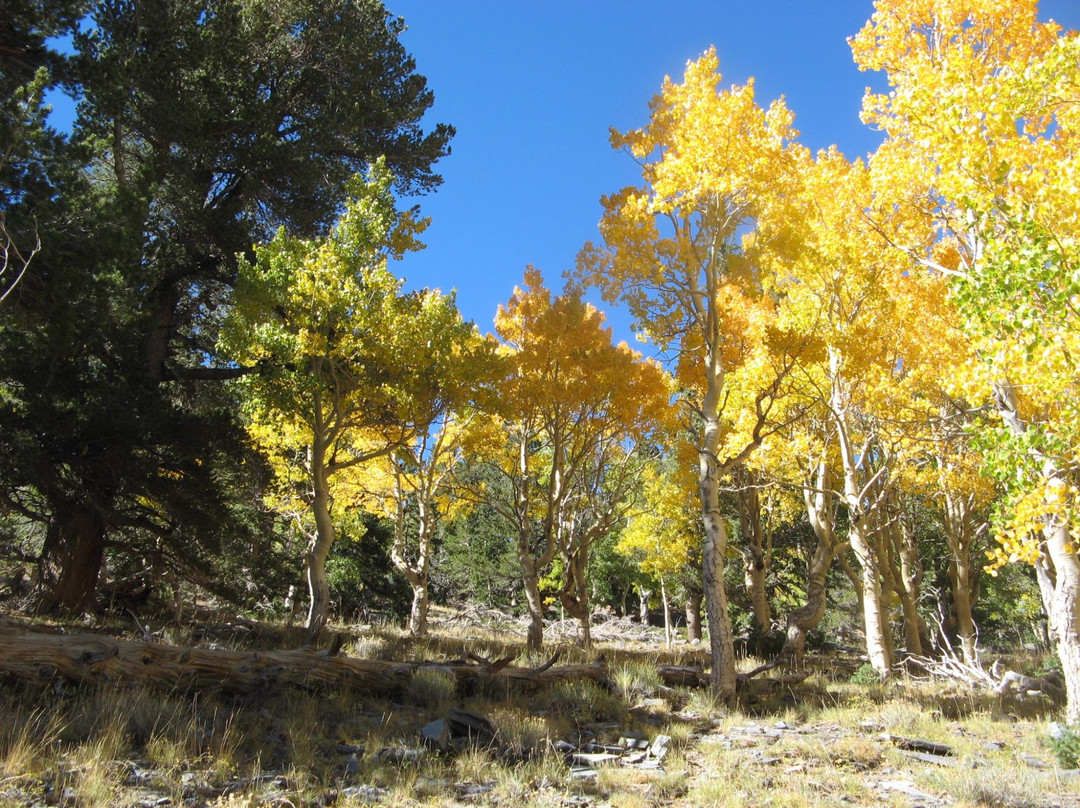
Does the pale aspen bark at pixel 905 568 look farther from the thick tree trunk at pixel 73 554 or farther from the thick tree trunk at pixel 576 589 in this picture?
the thick tree trunk at pixel 73 554

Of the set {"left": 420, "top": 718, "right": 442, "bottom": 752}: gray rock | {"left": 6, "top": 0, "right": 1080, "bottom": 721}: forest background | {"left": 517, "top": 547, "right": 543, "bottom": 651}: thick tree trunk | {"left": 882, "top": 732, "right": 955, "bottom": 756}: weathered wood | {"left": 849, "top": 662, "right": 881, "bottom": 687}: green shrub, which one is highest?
{"left": 6, "top": 0, "right": 1080, "bottom": 721}: forest background

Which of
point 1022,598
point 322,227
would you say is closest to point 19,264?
point 322,227

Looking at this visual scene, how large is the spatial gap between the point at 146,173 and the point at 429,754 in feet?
28.7

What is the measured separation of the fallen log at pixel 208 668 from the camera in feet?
19.3

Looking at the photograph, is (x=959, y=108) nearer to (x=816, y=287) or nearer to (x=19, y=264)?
(x=816, y=287)

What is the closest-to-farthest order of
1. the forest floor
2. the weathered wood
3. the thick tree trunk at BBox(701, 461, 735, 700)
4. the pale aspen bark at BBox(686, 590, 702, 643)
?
1. the forest floor
2. the weathered wood
3. the thick tree trunk at BBox(701, 461, 735, 700)
4. the pale aspen bark at BBox(686, 590, 702, 643)

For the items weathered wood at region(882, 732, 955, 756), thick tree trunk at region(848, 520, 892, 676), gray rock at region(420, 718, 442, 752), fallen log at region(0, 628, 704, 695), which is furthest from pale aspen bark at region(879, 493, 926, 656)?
gray rock at region(420, 718, 442, 752)

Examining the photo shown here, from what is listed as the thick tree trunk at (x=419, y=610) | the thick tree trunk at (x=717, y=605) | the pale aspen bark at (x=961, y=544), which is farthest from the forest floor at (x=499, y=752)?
the pale aspen bark at (x=961, y=544)

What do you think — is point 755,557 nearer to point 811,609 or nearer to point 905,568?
point 811,609

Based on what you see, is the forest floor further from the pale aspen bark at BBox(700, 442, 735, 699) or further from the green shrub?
the green shrub

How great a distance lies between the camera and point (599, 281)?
417 inches

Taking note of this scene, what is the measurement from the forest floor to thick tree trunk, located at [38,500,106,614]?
6.75 metres

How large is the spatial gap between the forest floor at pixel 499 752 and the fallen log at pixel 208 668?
5.8 inches

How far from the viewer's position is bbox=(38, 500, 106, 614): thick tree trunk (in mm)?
11305
